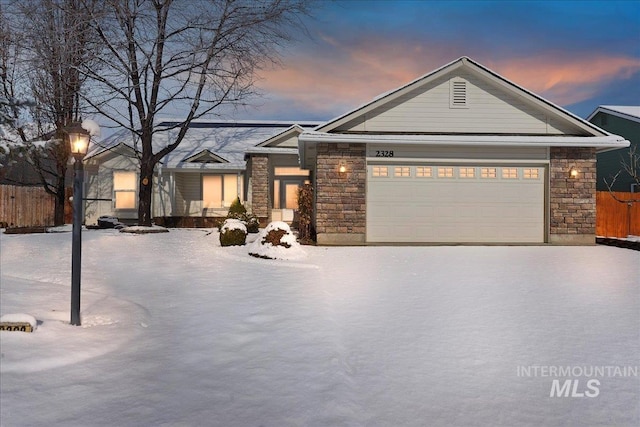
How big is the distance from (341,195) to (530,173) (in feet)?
20.0

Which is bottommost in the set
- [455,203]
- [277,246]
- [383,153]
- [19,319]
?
[19,319]

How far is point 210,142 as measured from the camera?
25.1m

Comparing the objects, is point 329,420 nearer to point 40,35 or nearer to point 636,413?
point 636,413

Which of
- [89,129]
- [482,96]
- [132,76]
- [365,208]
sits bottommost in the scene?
[365,208]

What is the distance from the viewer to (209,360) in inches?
164

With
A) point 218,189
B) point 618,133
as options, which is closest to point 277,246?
point 218,189

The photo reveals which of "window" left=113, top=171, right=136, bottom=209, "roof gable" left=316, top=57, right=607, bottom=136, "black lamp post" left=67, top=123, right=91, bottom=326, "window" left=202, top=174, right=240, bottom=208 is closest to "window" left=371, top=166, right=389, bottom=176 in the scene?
"roof gable" left=316, top=57, right=607, bottom=136

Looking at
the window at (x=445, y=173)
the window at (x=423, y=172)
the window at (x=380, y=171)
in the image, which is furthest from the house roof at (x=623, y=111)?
the window at (x=380, y=171)

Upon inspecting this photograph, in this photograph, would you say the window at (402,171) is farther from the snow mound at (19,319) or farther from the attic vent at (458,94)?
the snow mound at (19,319)

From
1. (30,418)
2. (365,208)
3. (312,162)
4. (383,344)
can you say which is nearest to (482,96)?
(365,208)

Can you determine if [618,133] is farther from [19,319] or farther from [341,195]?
[19,319]

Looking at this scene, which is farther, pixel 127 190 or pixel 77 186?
pixel 127 190

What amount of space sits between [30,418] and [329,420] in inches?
78.7

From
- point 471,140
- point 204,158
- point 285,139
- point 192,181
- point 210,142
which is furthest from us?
point 210,142
